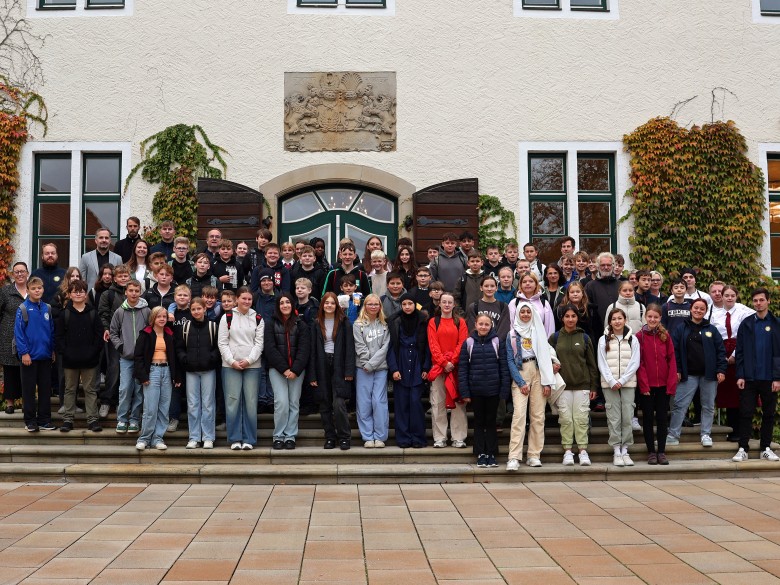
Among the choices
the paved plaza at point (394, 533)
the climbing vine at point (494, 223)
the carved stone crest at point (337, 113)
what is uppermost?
the carved stone crest at point (337, 113)

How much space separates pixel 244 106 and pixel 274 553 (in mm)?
7806

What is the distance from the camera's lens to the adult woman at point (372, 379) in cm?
823

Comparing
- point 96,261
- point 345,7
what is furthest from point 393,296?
point 345,7

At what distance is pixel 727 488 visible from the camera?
7430 millimetres

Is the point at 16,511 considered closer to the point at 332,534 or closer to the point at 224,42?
the point at 332,534

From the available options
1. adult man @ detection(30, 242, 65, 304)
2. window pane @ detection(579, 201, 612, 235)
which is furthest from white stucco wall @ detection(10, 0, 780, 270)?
adult man @ detection(30, 242, 65, 304)

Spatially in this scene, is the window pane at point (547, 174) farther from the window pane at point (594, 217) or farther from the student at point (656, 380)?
the student at point (656, 380)

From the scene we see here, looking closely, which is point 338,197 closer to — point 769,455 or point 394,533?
point 769,455

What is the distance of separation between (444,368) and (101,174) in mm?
6518

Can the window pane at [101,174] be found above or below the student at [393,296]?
above

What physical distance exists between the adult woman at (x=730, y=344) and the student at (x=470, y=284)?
2840mm

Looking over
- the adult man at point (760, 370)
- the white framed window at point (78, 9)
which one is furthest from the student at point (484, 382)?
the white framed window at point (78, 9)

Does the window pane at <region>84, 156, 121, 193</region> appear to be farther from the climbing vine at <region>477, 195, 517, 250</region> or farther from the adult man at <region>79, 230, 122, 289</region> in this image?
the climbing vine at <region>477, 195, 517, 250</region>

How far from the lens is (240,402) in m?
8.16
